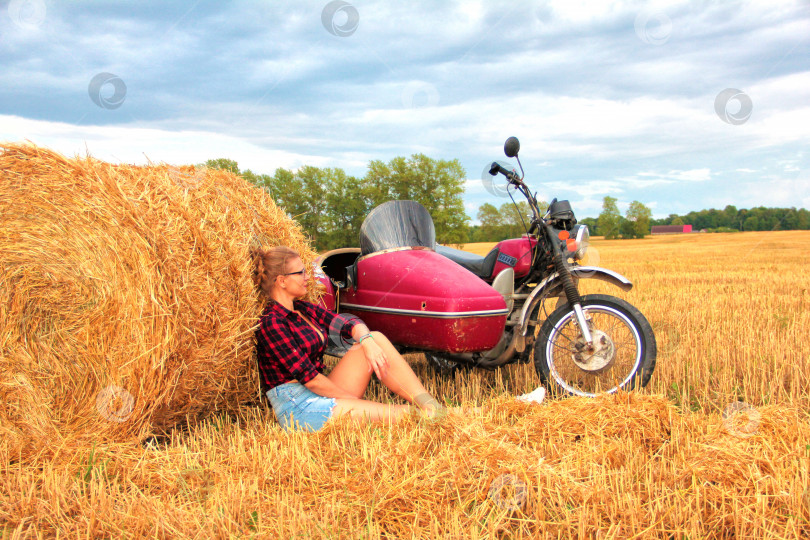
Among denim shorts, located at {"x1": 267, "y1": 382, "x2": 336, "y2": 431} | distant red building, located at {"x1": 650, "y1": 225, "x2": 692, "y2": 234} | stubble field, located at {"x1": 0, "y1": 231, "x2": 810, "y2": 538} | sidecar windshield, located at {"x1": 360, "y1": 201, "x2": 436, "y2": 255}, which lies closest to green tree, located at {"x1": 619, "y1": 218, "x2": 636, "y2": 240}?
distant red building, located at {"x1": 650, "y1": 225, "x2": 692, "y2": 234}

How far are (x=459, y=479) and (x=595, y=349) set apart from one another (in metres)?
1.80

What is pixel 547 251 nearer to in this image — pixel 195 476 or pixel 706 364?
pixel 706 364

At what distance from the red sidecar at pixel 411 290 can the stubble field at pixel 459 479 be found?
53 cm

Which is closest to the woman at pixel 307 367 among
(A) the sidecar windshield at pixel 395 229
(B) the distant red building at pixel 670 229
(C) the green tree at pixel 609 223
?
(A) the sidecar windshield at pixel 395 229

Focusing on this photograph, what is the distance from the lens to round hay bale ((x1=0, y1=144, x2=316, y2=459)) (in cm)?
315

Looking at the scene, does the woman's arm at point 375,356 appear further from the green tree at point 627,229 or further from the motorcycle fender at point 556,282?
the green tree at point 627,229

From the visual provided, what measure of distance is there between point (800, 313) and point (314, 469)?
7.10m

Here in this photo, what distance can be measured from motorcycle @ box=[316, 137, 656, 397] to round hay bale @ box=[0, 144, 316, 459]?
1.37 m

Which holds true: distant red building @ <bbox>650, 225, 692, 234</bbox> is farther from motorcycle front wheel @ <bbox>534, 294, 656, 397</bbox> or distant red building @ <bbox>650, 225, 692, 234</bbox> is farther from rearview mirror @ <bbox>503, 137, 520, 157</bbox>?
rearview mirror @ <bbox>503, 137, 520, 157</bbox>

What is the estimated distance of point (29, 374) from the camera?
320 cm

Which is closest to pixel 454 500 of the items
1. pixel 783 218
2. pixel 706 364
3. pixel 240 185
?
pixel 240 185

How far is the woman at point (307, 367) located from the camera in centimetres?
345

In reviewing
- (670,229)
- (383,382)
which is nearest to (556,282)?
(383,382)

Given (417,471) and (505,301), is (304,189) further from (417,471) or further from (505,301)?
(417,471)
